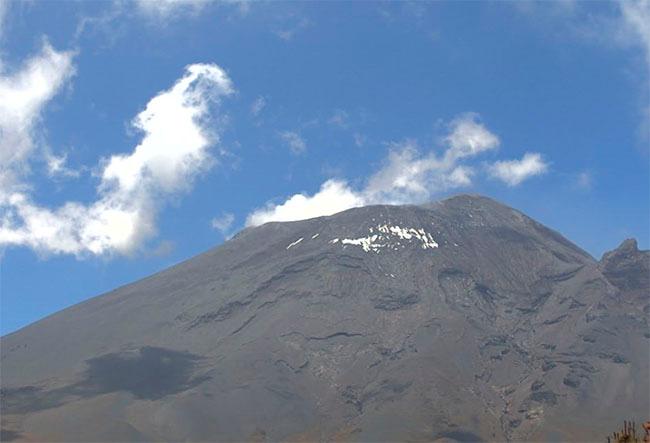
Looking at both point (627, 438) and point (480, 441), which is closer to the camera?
point (627, 438)

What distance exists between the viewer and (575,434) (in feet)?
650

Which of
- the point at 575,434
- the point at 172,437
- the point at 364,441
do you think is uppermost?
the point at 172,437

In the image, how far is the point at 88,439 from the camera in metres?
195

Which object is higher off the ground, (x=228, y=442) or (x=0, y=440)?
(x=0, y=440)

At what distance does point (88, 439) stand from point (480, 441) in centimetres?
8245

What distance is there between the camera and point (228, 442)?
650 feet

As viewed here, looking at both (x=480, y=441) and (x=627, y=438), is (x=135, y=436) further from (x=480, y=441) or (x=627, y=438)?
(x=627, y=438)

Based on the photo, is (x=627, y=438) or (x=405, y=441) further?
(x=405, y=441)

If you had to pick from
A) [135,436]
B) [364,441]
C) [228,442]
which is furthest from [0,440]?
[364,441]

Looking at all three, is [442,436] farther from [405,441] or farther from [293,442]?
[293,442]

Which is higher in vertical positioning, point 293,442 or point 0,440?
point 0,440

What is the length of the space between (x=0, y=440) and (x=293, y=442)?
199 ft

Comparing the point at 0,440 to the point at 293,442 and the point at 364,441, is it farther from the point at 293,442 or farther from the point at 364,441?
the point at 364,441

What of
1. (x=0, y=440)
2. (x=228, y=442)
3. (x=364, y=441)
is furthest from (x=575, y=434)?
(x=0, y=440)
